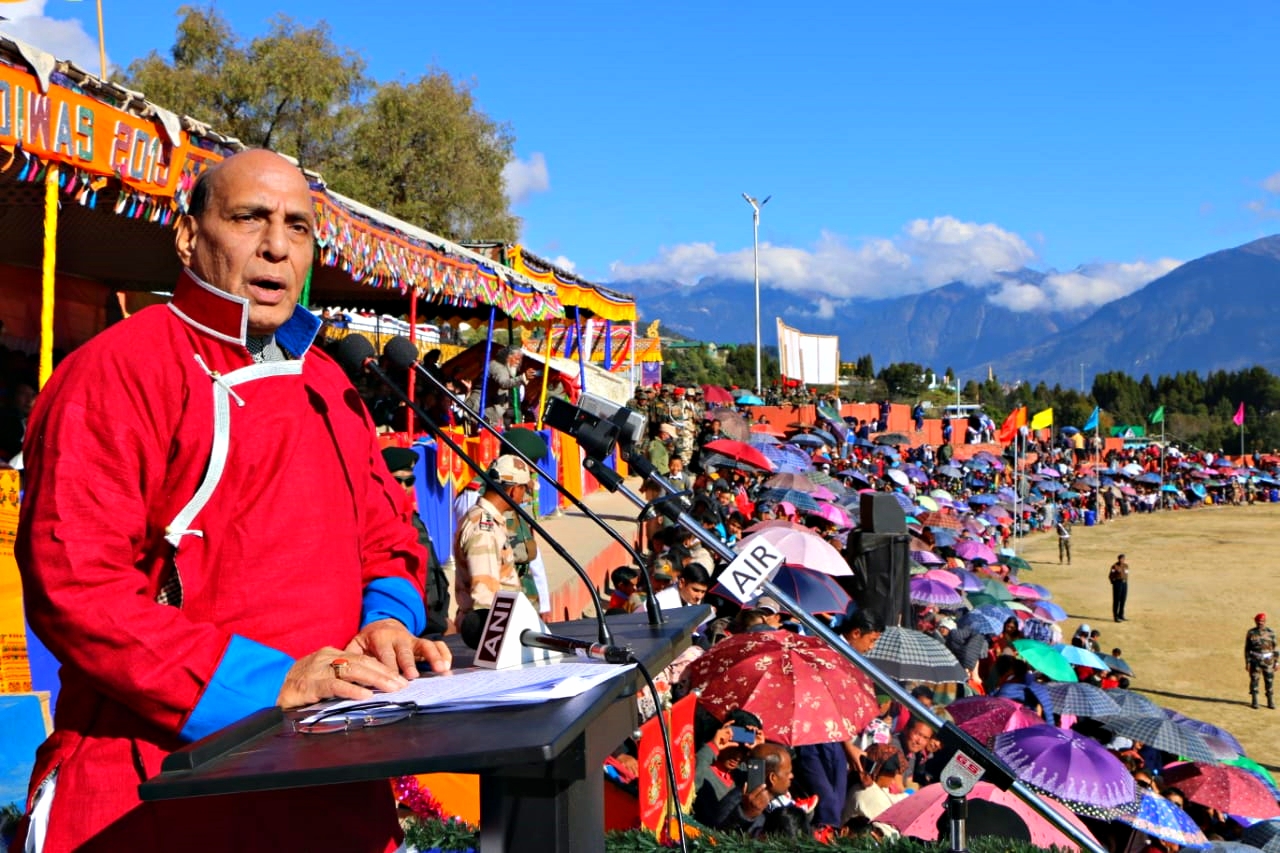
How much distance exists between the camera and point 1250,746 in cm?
1424

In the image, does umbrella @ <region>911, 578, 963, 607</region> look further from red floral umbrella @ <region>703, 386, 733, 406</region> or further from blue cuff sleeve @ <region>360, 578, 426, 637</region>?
red floral umbrella @ <region>703, 386, 733, 406</region>

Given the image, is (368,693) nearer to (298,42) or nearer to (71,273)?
(71,273)

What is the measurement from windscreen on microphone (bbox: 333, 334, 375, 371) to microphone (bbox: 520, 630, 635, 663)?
3.65 feet

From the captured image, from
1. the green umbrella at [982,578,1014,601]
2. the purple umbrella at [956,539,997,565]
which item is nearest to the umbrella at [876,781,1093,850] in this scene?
the green umbrella at [982,578,1014,601]

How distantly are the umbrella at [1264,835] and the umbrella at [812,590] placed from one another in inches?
141

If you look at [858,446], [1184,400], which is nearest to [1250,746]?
[858,446]

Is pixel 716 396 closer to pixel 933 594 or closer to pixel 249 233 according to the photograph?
pixel 933 594

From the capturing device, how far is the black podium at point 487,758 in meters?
1.17

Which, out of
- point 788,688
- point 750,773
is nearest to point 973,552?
point 788,688

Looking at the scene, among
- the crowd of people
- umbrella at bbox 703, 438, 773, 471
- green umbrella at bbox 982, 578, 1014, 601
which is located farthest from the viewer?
umbrella at bbox 703, 438, 773, 471

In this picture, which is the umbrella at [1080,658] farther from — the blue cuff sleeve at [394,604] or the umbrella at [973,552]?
the blue cuff sleeve at [394,604]

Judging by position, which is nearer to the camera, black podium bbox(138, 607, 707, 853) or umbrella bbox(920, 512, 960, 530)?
black podium bbox(138, 607, 707, 853)

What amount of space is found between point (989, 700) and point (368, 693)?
7515 mm

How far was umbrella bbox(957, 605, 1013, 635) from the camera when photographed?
1238 cm
